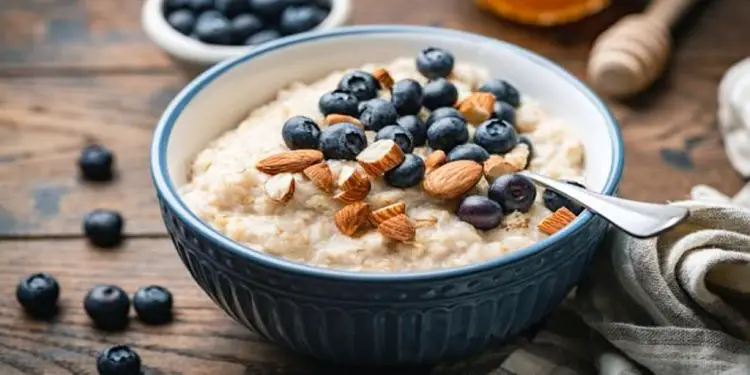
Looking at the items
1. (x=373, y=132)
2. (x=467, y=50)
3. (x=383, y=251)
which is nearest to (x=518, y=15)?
(x=467, y=50)

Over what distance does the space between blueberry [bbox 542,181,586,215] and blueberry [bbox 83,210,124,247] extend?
22.9 inches

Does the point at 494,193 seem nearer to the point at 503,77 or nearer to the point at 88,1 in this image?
the point at 503,77

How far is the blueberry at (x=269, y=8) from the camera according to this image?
1.74 metres

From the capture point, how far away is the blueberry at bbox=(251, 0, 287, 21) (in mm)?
1739

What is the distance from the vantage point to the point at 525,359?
1223 mm

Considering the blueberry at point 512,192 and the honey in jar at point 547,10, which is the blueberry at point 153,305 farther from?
the honey in jar at point 547,10

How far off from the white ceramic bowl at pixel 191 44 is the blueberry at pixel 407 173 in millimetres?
527

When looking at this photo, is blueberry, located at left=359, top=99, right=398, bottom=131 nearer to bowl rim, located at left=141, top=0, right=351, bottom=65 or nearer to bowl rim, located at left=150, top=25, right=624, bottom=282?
bowl rim, located at left=150, top=25, right=624, bottom=282

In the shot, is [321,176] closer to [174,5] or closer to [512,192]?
[512,192]

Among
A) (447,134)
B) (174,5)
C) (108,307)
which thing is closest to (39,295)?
(108,307)

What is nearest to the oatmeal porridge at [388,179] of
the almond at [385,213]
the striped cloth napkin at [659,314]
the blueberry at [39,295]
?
the almond at [385,213]

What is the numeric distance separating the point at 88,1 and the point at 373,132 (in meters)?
0.95

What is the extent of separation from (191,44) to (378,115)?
0.53 metres

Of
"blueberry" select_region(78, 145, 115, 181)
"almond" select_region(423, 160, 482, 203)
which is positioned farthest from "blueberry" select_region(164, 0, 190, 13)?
"almond" select_region(423, 160, 482, 203)
